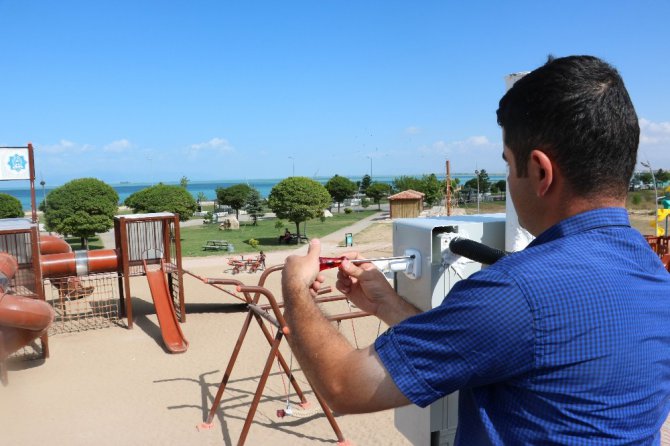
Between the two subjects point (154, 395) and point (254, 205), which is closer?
point (154, 395)

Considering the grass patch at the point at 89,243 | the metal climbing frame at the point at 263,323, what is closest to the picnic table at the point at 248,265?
the metal climbing frame at the point at 263,323

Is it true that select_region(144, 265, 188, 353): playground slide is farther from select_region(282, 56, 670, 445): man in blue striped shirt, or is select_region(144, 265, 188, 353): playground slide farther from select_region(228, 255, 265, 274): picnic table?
select_region(282, 56, 670, 445): man in blue striped shirt

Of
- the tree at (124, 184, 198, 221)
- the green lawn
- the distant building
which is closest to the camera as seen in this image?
the green lawn

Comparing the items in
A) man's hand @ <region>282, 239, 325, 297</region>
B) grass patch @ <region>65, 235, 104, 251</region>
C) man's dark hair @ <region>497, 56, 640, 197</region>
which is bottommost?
grass patch @ <region>65, 235, 104, 251</region>

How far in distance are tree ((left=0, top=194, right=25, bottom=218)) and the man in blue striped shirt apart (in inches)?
1244

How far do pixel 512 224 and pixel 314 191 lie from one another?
80.5 feet

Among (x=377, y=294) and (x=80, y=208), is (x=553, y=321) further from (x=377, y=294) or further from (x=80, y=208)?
(x=80, y=208)

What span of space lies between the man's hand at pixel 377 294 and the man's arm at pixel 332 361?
49cm

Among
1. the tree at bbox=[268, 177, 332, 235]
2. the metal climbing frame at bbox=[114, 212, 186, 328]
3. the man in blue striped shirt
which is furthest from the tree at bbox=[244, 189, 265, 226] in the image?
the man in blue striped shirt

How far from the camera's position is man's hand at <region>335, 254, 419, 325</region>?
6.00 ft

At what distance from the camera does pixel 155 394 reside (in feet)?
26.3

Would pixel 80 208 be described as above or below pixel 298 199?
below

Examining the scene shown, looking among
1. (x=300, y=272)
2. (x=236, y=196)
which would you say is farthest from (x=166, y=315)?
(x=236, y=196)

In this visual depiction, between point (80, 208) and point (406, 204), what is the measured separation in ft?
66.4
